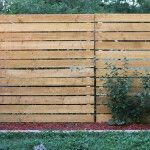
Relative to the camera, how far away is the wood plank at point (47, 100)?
9.84m

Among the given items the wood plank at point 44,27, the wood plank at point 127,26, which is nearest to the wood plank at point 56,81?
the wood plank at point 44,27

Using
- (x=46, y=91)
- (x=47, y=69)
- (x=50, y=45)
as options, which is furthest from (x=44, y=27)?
(x=46, y=91)

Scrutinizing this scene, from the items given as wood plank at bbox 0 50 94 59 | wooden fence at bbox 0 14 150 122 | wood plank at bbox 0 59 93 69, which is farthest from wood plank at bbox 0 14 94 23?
wood plank at bbox 0 59 93 69

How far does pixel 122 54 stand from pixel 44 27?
1451mm

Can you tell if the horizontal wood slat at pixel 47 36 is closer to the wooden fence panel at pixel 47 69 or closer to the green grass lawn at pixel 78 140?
the wooden fence panel at pixel 47 69

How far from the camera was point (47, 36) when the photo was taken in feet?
32.4

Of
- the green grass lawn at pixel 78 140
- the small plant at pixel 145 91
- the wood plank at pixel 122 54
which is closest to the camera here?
the green grass lawn at pixel 78 140

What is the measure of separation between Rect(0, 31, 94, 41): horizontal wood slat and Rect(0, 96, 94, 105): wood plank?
1.02 meters

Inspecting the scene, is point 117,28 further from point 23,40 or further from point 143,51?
point 23,40

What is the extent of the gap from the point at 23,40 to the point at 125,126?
234 centimetres

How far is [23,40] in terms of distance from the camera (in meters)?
9.92

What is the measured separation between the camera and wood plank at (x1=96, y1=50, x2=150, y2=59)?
977cm

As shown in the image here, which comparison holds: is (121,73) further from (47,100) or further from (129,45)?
(47,100)

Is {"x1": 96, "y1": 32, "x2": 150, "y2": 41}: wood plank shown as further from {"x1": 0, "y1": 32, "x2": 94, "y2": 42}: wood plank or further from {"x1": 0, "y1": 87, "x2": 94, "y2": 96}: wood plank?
{"x1": 0, "y1": 87, "x2": 94, "y2": 96}: wood plank
